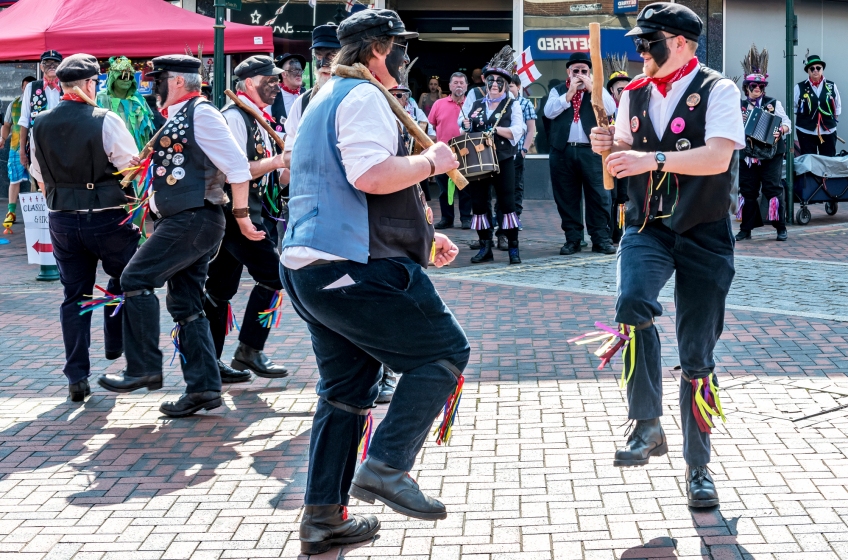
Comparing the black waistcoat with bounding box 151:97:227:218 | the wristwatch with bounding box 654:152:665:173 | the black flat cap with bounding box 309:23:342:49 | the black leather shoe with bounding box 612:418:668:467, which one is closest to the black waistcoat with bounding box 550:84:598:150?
the black flat cap with bounding box 309:23:342:49

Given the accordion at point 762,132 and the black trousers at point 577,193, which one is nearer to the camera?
the black trousers at point 577,193

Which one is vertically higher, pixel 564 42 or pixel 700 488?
pixel 564 42

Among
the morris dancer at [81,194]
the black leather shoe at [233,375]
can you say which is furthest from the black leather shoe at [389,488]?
the black leather shoe at [233,375]

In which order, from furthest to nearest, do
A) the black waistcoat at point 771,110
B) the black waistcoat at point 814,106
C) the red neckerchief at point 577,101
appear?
the black waistcoat at point 814,106 < the black waistcoat at point 771,110 < the red neckerchief at point 577,101

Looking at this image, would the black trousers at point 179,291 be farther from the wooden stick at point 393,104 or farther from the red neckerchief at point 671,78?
the red neckerchief at point 671,78

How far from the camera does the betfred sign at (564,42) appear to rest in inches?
719

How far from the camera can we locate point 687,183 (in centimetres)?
441

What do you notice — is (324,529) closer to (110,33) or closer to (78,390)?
(78,390)

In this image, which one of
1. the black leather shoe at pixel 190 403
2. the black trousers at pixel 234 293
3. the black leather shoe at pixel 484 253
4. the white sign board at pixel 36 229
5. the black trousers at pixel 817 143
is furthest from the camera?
the black trousers at pixel 817 143

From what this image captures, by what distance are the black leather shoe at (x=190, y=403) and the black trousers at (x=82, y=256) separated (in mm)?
714

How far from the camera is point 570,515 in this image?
4340mm

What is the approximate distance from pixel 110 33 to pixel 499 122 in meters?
4.65

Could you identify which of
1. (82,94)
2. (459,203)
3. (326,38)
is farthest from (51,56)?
(326,38)

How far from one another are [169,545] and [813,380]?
3.90 m
